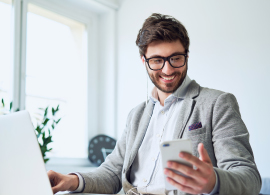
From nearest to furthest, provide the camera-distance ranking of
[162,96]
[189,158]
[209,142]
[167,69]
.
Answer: [189,158] < [209,142] < [167,69] < [162,96]

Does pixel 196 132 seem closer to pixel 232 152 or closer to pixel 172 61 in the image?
pixel 232 152

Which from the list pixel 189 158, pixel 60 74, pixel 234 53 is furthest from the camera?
pixel 60 74

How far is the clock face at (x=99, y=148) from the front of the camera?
12.3ft

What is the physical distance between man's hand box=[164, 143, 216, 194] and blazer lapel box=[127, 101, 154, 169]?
2.24 ft

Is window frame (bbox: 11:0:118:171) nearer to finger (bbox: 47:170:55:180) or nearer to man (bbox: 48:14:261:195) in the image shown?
man (bbox: 48:14:261:195)

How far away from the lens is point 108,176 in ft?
5.44

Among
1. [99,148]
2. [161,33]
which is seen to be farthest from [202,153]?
[99,148]

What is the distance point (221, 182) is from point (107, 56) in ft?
10.7

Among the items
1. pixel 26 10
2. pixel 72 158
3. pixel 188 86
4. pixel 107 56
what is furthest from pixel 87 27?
pixel 188 86

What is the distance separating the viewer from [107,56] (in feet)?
13.5

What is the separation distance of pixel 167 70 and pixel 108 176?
0.58 m

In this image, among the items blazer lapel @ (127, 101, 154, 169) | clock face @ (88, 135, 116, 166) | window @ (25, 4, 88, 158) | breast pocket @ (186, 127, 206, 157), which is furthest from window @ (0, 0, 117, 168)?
breast pocket @ (186, 127, 206, 157)

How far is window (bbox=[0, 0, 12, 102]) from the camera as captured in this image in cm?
318

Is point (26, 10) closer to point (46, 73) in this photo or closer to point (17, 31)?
point (17, 31)
